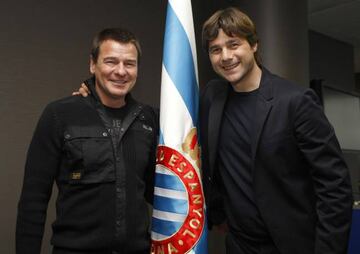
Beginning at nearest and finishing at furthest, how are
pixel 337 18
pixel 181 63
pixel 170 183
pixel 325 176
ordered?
1. pixel 325 176
2. pixel 170 183
3. pixel 181 63
4. pixel 337 18

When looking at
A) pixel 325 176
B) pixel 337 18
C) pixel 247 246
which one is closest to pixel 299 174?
pixel 325 176

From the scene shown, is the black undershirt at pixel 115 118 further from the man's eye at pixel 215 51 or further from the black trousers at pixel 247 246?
the black trousers at pixel 247 246

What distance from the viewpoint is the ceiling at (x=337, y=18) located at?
400 centimetres

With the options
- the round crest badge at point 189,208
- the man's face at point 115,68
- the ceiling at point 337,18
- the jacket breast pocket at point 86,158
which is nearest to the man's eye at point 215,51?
the man's face at point 115,68

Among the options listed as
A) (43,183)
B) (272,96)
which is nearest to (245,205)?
(272,96)

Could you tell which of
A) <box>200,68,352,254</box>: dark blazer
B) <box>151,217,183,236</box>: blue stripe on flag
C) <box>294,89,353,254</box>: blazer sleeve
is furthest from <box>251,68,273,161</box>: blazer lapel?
<box>151,217,183,236</box>: blue stripe on flag

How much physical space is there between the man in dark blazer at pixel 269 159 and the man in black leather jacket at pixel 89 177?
331 millimetres

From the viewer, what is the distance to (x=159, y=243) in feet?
4.94

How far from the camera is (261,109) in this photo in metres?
1.39

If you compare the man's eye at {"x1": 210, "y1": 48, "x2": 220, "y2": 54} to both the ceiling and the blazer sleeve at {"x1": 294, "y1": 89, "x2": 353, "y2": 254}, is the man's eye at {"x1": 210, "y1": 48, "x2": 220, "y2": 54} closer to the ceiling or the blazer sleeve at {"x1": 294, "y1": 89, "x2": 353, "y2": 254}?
the blazer sleeve at {"x1": 294, "y1": 89, "x2": 353, "y2": 254}

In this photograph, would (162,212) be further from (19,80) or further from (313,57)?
(313,57)

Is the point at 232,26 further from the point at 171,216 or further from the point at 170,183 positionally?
the point at 171,216

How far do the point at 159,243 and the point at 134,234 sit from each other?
15 cm

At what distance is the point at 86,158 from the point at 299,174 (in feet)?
2.45
